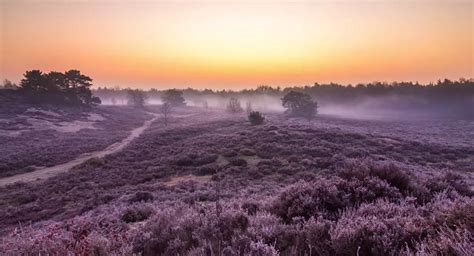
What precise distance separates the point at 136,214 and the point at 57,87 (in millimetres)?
79300

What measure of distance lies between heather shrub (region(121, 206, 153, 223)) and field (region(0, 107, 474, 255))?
0.03 meters

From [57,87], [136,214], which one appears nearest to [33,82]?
[57,87]

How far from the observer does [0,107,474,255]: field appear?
3.90 m

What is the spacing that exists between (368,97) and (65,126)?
108591mm

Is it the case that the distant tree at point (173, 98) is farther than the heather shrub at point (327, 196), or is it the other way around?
the distant tree at point (173, 98)

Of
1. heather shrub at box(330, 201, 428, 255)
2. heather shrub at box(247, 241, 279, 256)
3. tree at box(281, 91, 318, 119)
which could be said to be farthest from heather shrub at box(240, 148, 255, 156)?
tree at box(281, 91, 318, 119)

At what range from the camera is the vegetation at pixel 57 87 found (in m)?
73.0

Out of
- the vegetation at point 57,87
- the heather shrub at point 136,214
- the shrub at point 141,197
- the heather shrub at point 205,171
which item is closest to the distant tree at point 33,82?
the vegetation at point 57,87

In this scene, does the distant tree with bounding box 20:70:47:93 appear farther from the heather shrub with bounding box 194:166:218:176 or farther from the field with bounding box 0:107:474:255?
the heather shrub with bounding box 194:166:218:176

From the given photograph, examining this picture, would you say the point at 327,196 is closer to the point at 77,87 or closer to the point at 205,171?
the point at 205,171

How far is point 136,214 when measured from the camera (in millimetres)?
9148

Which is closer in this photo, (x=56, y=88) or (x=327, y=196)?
(x=327, y=196)

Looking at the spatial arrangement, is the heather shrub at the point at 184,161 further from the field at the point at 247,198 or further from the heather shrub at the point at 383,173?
the heather shrub at the point at 383,173

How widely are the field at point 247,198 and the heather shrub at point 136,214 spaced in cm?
3
